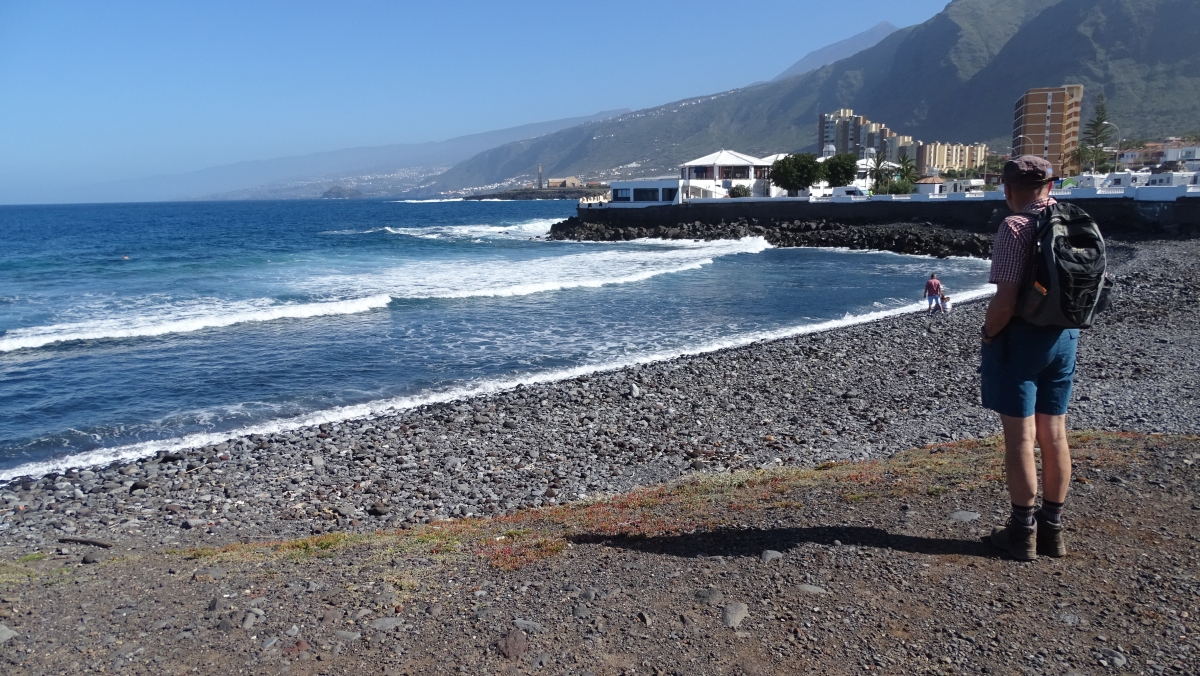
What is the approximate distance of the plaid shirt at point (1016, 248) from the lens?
3867mm

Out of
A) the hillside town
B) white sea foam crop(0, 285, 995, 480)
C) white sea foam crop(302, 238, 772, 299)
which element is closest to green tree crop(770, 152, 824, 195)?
the hillside town

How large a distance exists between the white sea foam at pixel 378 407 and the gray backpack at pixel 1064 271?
10.7 meters

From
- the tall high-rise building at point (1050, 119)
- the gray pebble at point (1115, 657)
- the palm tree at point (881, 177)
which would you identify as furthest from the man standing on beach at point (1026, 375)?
the tall high-rise building at point (1050, 119)

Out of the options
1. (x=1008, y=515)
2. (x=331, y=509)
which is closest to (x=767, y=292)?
(x=331, y=509)

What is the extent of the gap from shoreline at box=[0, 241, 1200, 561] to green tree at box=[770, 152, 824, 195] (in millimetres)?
54162

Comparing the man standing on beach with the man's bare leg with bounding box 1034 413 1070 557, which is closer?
the man standing on beach

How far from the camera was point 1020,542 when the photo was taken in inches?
164

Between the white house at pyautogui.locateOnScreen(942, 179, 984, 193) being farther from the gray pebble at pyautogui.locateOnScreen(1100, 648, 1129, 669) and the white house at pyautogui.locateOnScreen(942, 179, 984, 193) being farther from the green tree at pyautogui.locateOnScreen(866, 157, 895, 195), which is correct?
the gray pebble at pyautogui.locateOnScreen(1100, 648, 1129, 669)

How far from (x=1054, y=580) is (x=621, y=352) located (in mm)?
13607

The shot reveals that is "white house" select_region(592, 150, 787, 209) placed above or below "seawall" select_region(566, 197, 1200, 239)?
above

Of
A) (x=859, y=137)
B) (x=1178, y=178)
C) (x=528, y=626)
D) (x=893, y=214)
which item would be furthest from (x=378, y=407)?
(x=859, y=137)

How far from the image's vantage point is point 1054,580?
3932mm

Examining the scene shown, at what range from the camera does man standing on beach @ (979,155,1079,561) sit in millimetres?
3908

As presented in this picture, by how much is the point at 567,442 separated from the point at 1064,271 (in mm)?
7689
